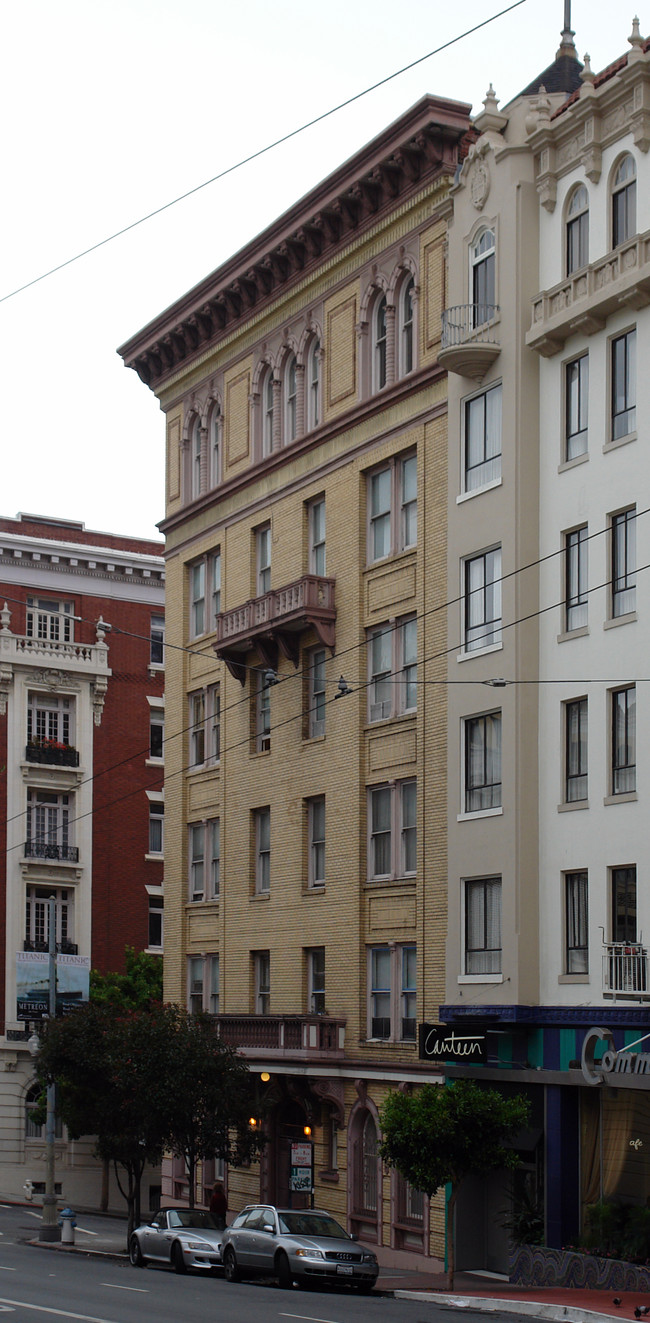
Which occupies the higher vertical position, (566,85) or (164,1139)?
(566,85)

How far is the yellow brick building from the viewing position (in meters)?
37.6

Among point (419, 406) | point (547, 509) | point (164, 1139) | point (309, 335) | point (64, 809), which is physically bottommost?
point (164, 1139)

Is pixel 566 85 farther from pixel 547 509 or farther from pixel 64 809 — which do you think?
pixel 64 809

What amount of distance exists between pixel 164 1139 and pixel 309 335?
1956cm

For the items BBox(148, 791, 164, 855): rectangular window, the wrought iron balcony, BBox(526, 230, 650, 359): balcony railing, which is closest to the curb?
BBox(526, 230, 650, 359): balcony railing

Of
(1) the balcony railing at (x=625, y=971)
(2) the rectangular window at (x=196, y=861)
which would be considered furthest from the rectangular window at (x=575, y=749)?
(2) the rectangular window at (x=196, y=861)

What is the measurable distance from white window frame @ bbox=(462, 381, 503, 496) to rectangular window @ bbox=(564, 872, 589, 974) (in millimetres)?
8060

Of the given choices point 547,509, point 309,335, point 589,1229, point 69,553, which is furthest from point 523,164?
point 69,553

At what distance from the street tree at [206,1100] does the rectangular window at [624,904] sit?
Result: 485 inches

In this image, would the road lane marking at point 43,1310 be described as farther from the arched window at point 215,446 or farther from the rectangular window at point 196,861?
the arched window at point 215,446

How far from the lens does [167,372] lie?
51062 millimetres

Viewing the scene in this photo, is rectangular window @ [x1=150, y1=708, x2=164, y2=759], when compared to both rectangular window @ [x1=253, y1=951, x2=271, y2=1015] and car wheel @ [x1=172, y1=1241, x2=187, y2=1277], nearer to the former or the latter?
rectangular window @ [x1=253, y1=951, x2=271, y2=1015]

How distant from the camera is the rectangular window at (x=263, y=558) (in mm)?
45156

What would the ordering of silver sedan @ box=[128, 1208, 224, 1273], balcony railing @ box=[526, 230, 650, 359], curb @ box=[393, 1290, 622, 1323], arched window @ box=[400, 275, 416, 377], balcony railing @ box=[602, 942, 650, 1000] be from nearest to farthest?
curb @ box=[393, 1290, 622, 1323], balcony railing @ box=[602, 942, 650, 1000], balcony railing @ box=[526, 230, 650, 359], silver sedan @ box=[128, 1208, 224, 1273], arched window @ box=[400, 275, 416, 377]
